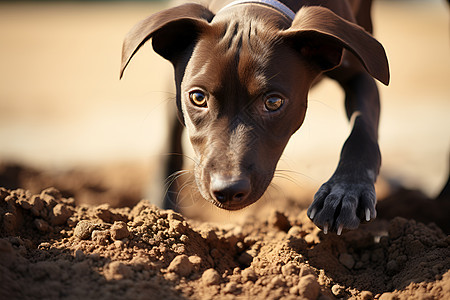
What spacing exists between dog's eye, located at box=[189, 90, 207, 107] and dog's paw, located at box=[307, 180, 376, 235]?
881mm

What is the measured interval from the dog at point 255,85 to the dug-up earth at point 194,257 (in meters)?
0.28

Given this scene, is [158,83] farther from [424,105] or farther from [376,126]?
[376,126]

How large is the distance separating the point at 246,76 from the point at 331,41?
1.94 ft

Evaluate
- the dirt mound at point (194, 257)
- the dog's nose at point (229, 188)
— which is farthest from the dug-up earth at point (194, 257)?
the dog's nose at point (229, 188)

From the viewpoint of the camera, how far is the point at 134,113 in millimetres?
9148

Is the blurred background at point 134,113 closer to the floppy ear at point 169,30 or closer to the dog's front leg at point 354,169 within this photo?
the dog's front leg at point 354,169

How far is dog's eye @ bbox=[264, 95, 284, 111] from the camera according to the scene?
3092mm

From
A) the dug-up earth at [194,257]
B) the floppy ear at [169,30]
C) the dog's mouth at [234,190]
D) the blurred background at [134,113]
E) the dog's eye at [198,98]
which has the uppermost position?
the floppy ear at [169,30]

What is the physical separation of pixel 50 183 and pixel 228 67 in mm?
3510

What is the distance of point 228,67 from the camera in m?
3.08

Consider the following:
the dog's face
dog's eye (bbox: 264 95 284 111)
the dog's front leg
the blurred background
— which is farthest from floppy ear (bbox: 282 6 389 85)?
the blurred background

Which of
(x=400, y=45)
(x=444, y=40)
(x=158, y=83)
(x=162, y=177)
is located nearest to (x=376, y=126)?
(x=162, y=177)

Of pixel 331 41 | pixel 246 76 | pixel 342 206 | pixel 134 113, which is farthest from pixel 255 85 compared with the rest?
pixel 134 113

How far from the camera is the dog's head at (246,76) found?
2910mm
